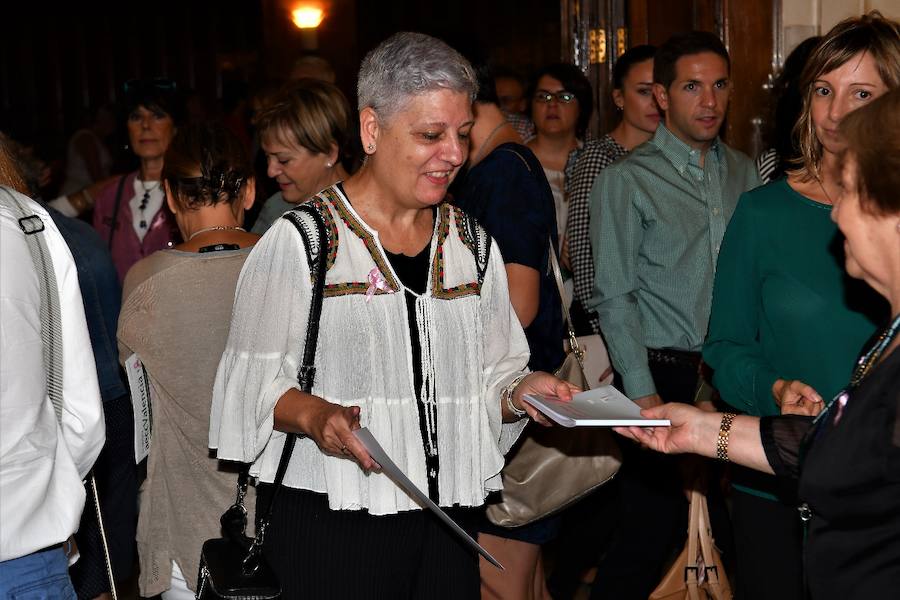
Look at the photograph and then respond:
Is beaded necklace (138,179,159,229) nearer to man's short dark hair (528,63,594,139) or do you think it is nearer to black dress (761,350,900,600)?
man's short dark hair (528,63,594,139)

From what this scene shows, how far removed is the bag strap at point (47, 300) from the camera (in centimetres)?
211

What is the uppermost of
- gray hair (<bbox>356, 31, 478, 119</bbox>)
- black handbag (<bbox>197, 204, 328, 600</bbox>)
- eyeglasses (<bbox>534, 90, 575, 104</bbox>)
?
eyeglasses (<bbox>534, 90, 575, 104</bbox>)

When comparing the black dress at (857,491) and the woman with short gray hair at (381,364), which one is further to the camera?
the woman with short gray hair at (381,364)

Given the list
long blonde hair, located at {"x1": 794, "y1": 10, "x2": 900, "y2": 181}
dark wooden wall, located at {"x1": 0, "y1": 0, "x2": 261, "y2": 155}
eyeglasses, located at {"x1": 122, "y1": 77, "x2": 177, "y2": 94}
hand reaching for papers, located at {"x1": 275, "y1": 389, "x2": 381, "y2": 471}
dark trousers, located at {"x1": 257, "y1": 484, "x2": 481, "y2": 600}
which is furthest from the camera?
dark wooden wall, located at {"x1": 0, "y1": 0, "x2": 261, "y2": 155}

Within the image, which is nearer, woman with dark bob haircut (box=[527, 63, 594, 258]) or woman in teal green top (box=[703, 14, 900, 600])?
woman in teal green top (box=[703, 14, 900, 600])

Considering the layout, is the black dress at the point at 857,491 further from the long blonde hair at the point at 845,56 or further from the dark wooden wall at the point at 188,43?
the dark wooden wall at the point at 188,43

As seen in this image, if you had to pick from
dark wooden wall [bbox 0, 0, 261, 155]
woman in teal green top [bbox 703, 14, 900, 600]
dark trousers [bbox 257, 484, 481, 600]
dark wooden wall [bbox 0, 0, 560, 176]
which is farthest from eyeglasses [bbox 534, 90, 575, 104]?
dark wooden wall [bbox 0, 0, 261, 155]

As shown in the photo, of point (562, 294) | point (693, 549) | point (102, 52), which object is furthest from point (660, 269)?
point (102, 52)

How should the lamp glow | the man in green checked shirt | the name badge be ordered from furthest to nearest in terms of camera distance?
1. the lamp glow
2. the man in green checked shirt
3. the name badge

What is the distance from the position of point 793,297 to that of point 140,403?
1.85 metres

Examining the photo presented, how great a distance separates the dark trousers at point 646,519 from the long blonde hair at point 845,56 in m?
1.38

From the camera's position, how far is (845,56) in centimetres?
278

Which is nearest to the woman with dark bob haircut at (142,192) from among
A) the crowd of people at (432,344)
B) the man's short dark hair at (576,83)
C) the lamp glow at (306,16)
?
the crowd of people at (432,344)

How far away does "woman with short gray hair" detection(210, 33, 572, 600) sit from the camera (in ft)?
8.04
